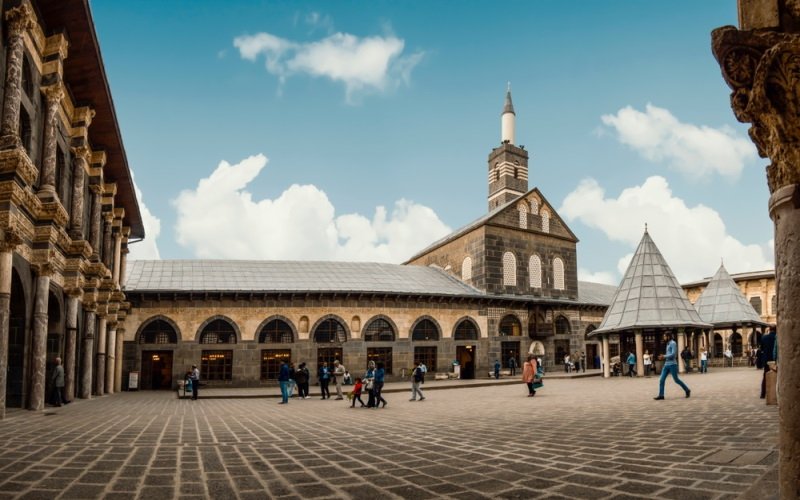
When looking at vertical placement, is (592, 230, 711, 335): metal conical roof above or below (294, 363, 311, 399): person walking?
above

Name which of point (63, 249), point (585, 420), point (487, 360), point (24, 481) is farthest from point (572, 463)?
point (487, 360)

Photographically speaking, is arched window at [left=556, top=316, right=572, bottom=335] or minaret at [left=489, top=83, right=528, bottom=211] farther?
minaret at [left=489, top=83, right=528, bottom=211]

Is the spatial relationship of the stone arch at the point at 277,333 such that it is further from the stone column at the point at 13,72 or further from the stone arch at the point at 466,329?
the stone column at the point at 13,72

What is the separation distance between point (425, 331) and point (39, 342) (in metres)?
21.7

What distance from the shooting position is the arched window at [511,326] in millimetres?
35094

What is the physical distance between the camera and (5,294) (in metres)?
10.8

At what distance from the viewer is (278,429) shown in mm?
10195

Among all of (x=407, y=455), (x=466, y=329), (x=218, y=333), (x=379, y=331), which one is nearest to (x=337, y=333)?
(x=379, y=331)

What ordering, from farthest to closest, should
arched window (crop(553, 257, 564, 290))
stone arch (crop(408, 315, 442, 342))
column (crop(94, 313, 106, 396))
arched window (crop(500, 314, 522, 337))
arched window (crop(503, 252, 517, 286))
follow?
1. arched window (crop(553, 257, 564, 290))
2. arched window (crop(503, 252, 517, 286))
3. arched window (crop(500, 314, 522, 337))
4. stone arch (crop(408, 315, 442, 342))
5. column (crop(94, 313, 106, 396))

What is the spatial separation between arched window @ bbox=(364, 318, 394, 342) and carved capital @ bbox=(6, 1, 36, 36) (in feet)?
71.0

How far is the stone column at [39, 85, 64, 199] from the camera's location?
13.4 metres

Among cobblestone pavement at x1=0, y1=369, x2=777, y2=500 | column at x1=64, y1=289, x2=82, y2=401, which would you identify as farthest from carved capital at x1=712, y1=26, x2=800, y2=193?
column at x1=64, y1=289, x2=82, y2=401

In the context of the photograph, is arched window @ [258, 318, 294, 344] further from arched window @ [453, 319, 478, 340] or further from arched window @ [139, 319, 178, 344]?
arched window @ [453, 319, 478, 340]

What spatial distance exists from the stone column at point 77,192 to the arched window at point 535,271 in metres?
27.4
